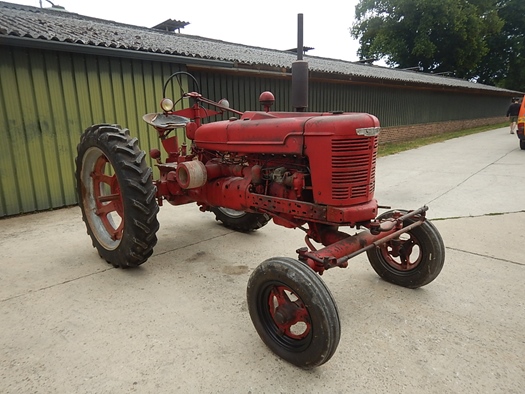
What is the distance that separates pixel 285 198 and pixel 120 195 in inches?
55.5

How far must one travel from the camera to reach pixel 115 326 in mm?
2236

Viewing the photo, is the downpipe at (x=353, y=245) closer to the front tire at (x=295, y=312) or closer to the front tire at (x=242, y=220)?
the front tire at (x=295, y=312)

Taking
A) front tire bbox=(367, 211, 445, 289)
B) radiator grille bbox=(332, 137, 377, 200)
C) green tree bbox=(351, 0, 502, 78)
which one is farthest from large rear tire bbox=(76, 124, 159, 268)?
green tree bbox=(351, 0, 502, 78)

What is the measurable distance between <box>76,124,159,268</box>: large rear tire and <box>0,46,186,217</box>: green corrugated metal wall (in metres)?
2.01

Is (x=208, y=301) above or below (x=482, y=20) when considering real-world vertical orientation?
below

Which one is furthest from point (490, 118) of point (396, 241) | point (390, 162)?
point (396, 241)

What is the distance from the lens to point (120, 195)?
117 inches

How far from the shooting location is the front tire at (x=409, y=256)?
2510 millimetres

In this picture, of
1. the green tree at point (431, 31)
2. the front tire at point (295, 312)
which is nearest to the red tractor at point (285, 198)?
the front tire at point (295, 312)

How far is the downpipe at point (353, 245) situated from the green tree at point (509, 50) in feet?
130

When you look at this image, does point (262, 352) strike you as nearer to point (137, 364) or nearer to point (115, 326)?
point (137, 364)

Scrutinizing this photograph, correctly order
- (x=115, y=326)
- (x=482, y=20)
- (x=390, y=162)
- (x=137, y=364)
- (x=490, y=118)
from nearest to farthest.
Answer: (x=137, y=364) → (x=115, y=326) → (x=390, y=162) → (x=490, y=118) → (x=482, y=20)

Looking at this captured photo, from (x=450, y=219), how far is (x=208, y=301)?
3266mm

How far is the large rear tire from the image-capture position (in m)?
2.76
